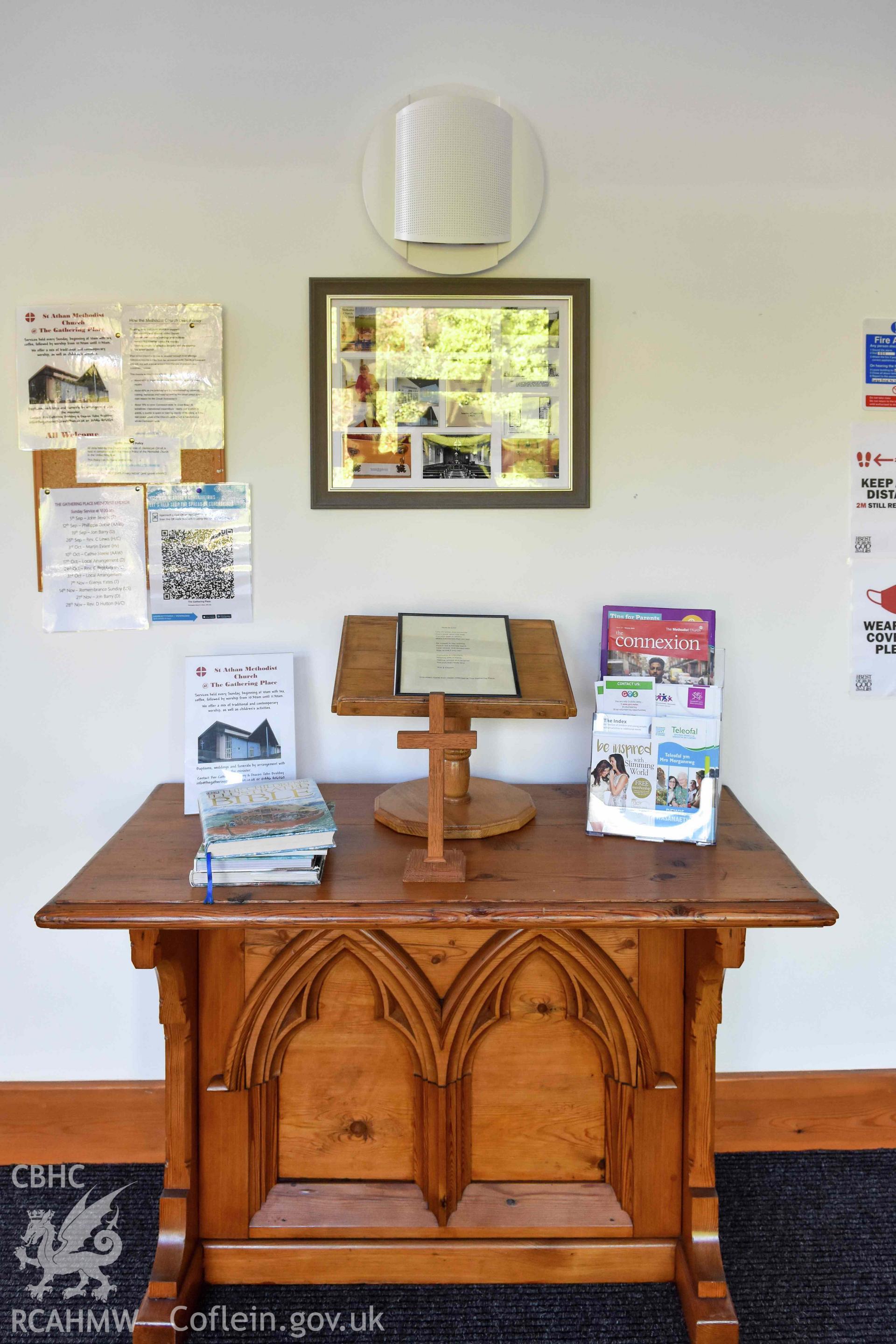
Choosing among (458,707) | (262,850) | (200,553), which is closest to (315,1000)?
(262,850)

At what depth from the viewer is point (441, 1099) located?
1.69 m

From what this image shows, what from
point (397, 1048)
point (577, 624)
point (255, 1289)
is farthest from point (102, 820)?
point (577, 624)

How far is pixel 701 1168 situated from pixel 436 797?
91cm

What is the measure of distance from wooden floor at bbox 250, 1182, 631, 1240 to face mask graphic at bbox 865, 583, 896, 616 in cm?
132

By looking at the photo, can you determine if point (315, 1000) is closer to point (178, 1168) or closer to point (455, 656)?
point (178, 1168)

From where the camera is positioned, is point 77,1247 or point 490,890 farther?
point 77,1247

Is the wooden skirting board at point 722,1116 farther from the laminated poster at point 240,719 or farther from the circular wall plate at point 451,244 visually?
the circular wall plate at point 451,244

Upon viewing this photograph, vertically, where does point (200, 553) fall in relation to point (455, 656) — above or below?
above

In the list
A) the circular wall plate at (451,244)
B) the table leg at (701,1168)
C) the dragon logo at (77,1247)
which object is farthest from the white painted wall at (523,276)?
the table leg at (701,1168)

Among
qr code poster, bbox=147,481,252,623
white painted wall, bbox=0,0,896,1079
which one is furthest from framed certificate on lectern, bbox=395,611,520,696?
qr code poster, bbox=147,481,252,623

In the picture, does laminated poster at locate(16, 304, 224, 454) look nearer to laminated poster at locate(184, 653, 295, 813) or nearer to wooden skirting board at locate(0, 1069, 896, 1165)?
laminated poster at locate(184, 653, 295, 813)

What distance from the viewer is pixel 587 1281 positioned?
1.72 meters

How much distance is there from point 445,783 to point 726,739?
669 mm

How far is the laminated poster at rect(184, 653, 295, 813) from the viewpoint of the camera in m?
1.78
